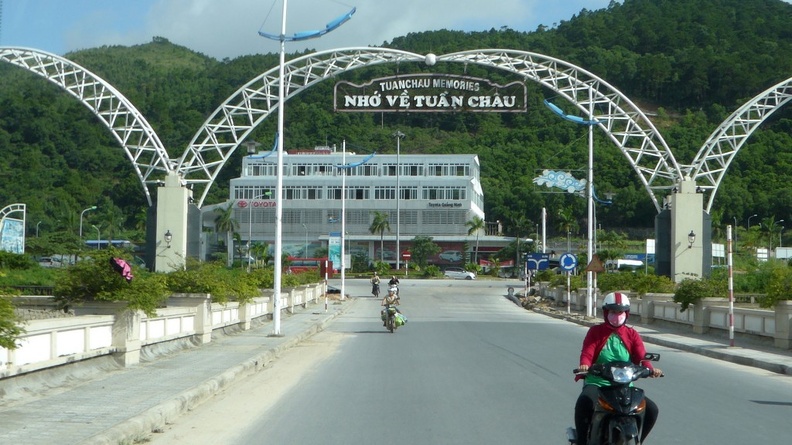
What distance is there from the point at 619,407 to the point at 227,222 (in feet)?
323

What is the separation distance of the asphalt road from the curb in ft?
0.61

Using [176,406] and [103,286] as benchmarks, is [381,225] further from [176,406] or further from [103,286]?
[176,406]

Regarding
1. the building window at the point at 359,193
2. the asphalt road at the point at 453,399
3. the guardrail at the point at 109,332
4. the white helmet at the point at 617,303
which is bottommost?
the asphalt road at the point at 453,399

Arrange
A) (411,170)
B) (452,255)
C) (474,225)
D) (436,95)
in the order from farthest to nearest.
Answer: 1. (452,255)
2. (411,170)
3. (474,225)
4. (436,95)

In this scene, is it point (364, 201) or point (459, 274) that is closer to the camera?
point (459, 274)

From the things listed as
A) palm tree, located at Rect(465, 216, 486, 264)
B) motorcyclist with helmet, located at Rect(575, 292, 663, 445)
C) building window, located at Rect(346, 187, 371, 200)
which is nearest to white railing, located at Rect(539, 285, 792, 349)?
motorcyclist with helmet, located at Rect(575, 292, 663, 445)

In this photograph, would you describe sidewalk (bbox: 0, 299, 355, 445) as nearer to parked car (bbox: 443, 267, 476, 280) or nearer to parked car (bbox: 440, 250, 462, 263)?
parked car (bbox: 443, 267, 476, 280)

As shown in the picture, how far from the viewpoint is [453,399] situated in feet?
43.2

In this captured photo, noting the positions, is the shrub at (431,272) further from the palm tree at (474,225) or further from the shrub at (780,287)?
the shrub at (780,287)

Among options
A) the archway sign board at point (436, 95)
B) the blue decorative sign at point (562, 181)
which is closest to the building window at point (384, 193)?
the blue decorative sign at point (562, 181)

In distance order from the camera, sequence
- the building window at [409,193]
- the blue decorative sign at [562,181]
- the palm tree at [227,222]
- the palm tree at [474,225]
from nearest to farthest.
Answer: the blue decorative sign at [562,181] → the palm tree at [227,222] → the palm tree at [474,225] → the building window at [409,193]

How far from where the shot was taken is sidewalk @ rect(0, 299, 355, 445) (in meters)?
9.13

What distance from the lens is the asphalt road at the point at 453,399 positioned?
1015 cm

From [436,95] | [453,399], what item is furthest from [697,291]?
[436,95]
